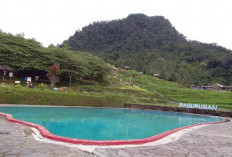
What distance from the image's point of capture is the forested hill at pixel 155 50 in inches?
2628

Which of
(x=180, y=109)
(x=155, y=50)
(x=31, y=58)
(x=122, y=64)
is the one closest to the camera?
(x=180, y=109)

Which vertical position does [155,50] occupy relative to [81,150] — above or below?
above

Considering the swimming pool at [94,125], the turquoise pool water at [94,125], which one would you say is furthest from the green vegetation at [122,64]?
the turquoise pool water at [94,125]

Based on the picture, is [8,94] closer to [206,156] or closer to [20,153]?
[20,153]

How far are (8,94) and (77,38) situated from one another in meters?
90.4

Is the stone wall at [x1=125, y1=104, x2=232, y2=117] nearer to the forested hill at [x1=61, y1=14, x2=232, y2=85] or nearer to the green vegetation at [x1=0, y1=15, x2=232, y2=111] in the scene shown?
the green vegetation at [x1=0, y1=15, x2=232, y2=111]

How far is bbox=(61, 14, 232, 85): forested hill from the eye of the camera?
219 ft


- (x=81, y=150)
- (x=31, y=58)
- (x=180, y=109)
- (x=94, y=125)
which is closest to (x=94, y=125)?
(x=94, y=125)

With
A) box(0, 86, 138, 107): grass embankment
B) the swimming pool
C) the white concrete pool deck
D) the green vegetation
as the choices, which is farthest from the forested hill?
the white concrete pool deck

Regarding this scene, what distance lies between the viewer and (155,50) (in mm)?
96125

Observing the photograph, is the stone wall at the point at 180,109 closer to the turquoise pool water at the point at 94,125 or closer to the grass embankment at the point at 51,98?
the grass embankment at the point at 51,98

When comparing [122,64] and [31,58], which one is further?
[122,64]

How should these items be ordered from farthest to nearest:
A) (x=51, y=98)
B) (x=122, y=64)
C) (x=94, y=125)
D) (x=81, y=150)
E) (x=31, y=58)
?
(x=122, y=64), (x=31, y=58), (x=51, y=98), (x=94, y=125), (x=81, y=150)

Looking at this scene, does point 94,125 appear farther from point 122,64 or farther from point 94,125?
point 122,64
